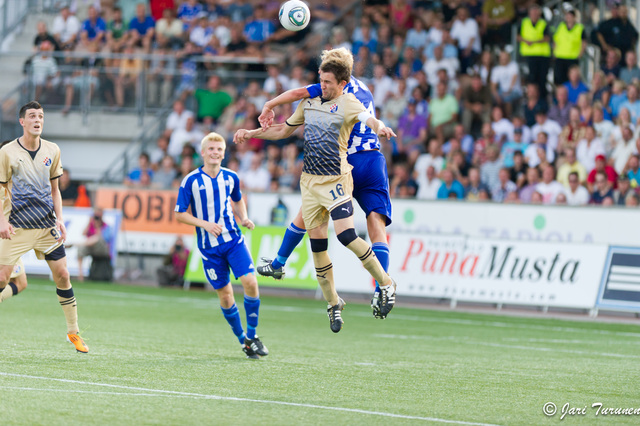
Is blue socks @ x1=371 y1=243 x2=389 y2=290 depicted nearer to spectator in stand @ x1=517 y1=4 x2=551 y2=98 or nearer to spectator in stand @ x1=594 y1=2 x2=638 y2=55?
spectator in stand @ x1=517 y1=4 x2=551 y2=98

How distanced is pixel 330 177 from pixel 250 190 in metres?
11.6

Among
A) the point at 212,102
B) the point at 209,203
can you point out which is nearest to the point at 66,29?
the point at 212,102

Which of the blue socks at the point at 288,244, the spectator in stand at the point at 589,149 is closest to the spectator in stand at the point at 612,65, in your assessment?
the spectator in stand at the point at 589,149

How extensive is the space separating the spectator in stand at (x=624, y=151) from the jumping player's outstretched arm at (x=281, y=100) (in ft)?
35.4

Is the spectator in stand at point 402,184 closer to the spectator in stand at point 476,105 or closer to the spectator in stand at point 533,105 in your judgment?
the spectator in stand at point 476,105

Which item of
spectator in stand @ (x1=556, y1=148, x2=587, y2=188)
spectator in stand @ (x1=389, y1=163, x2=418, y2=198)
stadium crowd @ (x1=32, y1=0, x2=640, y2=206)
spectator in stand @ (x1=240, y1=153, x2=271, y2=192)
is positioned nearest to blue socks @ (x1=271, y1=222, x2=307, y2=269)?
stadium crowd @ (x1=32, y1=0, x2=640, y2=206)

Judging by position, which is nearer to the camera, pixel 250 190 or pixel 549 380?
pixel 549 380

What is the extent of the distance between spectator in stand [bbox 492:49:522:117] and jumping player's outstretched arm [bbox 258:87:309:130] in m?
12.4

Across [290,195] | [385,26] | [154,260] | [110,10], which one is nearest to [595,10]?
[385,26]

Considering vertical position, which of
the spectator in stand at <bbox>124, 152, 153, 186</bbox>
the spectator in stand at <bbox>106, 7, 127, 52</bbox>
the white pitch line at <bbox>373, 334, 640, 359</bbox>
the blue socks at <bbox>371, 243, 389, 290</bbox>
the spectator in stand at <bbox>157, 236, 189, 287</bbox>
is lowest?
the spectator in stand at <bbox>157, 236, 189, 287</bbox>

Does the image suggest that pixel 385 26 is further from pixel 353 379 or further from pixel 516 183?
pixel 353 379

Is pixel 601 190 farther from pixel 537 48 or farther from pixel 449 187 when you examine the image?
pixel 537 48

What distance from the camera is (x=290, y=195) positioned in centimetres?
2023

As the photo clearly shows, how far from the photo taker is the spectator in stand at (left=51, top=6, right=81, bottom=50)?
25.9 meters
